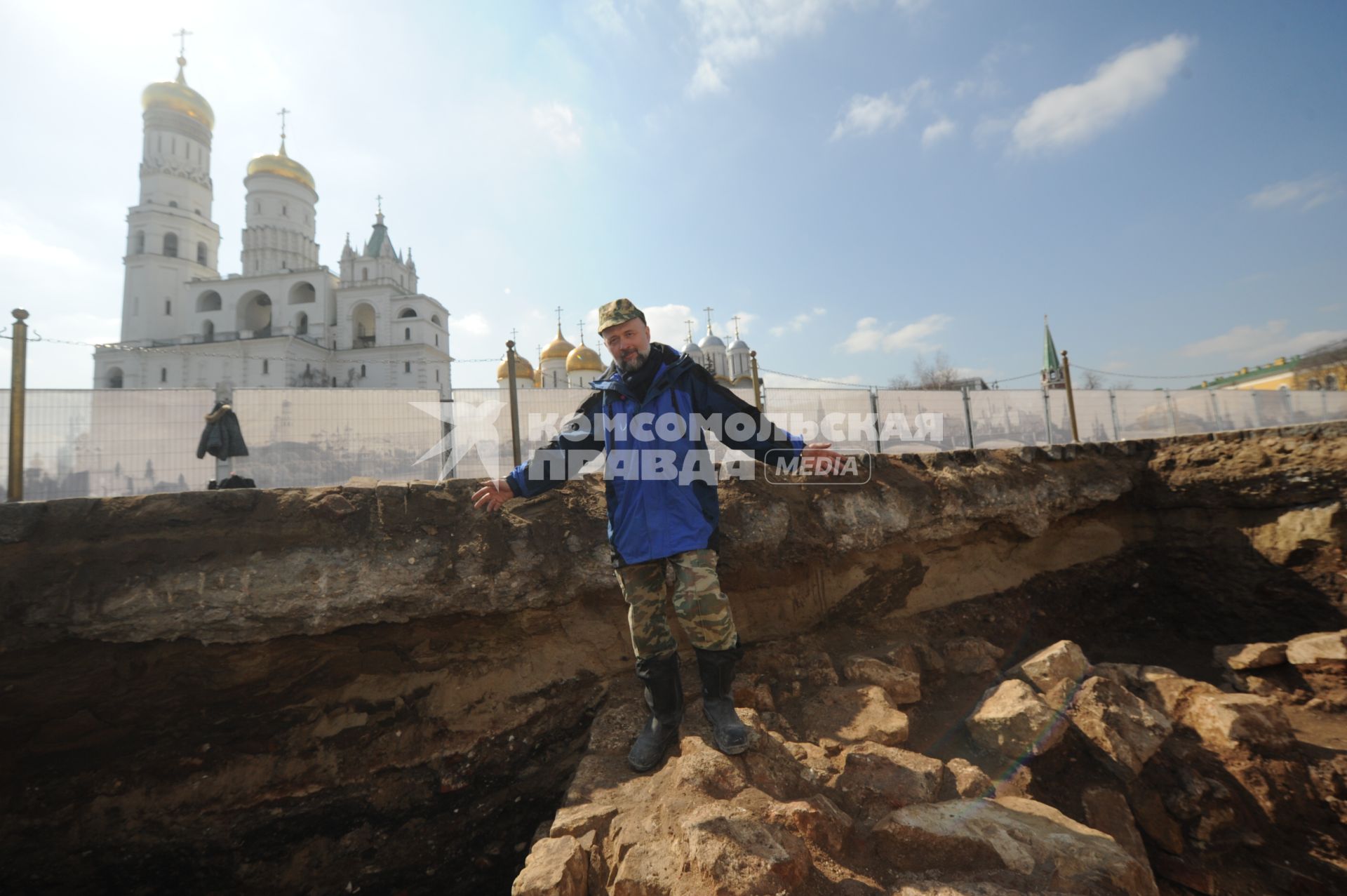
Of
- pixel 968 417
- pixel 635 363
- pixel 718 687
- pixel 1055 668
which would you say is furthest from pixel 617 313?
pixel 968 417

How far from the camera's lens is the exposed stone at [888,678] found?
9.35 feet

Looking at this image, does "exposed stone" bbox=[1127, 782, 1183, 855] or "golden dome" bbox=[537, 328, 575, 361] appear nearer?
"exposed stone" bbox=[1127, 782, 1183, 855]

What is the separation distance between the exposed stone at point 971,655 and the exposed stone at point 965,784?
118cm

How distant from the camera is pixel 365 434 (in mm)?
7332

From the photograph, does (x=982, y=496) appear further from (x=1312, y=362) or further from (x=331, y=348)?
(x=1312, y=362)

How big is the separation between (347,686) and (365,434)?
5232 mm

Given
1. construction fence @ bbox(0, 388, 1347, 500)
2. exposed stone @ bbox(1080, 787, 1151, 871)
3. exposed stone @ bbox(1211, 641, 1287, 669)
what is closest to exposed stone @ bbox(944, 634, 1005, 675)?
exposed stone @ bbox(1080, 787, 1151, 871)

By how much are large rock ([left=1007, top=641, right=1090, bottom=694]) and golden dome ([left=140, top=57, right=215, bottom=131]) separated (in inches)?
2015

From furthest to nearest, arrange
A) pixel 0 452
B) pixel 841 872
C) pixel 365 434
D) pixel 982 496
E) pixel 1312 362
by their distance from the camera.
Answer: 1. pixel 1312 362
2. pixel 365 434
3. pixel 0 452
4. pixel 982 496
5. pixel 841 872

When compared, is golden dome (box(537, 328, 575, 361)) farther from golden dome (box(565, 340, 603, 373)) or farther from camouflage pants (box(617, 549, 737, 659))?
camouflage pants (box(617, 549, 737, 659))

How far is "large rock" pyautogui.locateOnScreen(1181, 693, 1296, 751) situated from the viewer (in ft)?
8.90

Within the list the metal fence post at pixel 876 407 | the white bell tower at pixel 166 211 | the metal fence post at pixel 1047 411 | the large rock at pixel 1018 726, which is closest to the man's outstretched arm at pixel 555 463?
the large rock at pixel 1018 726

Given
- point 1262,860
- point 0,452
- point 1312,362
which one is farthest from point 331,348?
point 1312,362

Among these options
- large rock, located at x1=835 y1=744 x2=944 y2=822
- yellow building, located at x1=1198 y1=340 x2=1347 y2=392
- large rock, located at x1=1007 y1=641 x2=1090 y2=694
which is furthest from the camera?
yellow building, located at x1=1198 y1=340 x2=1347 y2=392
